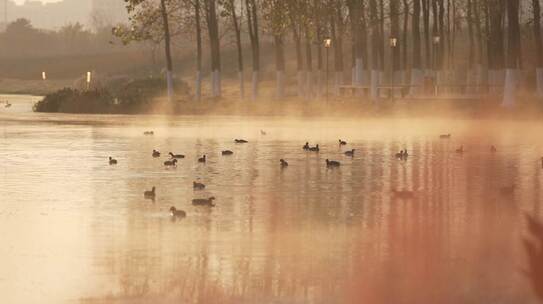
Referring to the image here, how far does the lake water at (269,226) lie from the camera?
1049 centimetres

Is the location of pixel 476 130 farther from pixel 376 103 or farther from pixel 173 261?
pixel 173 261

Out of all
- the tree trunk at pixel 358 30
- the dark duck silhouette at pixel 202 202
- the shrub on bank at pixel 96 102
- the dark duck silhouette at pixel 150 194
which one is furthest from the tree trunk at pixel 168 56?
the dark duck silhouette at pixel 202 202

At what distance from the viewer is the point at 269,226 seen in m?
14.7

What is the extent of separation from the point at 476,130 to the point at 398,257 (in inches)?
1076

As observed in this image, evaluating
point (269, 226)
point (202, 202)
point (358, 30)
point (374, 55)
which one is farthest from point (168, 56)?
point (269, 226)

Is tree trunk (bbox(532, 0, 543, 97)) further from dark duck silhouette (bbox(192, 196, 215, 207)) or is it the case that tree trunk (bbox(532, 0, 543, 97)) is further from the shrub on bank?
dark duck silhouette (bbox(192, 196, 215, 207))

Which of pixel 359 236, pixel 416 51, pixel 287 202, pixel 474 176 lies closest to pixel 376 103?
pixel 416 51

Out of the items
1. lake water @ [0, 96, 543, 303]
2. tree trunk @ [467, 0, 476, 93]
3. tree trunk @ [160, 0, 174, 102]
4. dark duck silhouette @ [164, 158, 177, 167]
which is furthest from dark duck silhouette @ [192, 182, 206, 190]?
tree trunk @ [467, 0, 476, 93]

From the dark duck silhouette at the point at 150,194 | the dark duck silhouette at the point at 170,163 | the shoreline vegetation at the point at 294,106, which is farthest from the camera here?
the shoreline vegetation at the point at 294,106

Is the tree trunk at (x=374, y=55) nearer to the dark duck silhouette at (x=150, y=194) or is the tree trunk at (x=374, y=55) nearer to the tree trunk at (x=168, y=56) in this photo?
the tree trunk at (x=168, y=56)

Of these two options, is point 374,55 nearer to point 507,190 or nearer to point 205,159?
point 205,159

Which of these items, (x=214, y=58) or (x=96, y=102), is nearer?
(x=96, y=102)

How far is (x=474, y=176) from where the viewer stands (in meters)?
21.9

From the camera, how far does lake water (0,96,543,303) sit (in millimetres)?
10492
